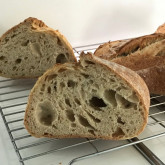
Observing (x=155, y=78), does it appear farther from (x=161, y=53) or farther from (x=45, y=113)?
(x=45, y=113)

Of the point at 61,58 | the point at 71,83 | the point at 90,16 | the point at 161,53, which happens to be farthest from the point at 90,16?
the point at 71,83

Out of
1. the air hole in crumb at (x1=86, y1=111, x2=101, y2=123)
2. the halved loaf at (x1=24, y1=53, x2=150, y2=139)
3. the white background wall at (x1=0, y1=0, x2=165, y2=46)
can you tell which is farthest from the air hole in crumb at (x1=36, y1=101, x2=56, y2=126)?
the white background wall at (x1=0, y1=0, x2=165, y2=46)

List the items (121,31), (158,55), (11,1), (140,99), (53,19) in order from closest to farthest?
(140,99) < (158,55) < (11,1) < (53,19) < (121,31)

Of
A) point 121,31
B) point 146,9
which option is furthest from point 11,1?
point 146,9

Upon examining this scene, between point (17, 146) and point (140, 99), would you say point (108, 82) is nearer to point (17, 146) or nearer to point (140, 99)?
point (140, 99)

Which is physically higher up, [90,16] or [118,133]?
[90,16]
